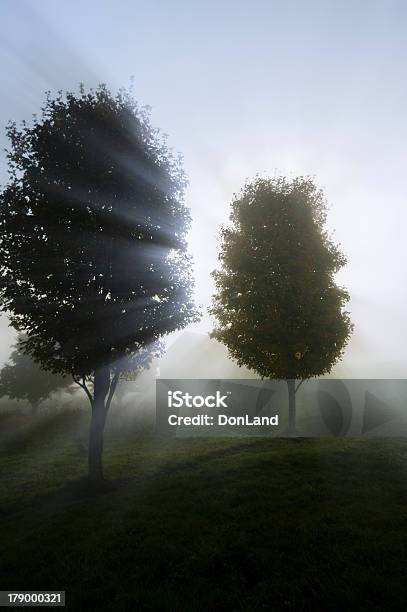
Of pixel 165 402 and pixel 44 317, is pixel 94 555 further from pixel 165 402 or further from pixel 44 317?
pixel 165 402

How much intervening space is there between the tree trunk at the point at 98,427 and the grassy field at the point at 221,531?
31.4 inches

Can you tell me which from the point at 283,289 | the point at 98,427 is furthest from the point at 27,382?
the point at 283,289

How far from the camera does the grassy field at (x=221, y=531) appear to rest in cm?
731

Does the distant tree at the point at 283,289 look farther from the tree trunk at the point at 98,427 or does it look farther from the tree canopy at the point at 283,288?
the tree trunk at the point at 98,427

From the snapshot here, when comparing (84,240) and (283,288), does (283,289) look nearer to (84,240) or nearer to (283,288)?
(283,288)

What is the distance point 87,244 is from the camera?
1532 centimetres

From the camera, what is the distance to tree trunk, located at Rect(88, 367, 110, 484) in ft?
50.7

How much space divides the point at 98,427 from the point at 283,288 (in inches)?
494

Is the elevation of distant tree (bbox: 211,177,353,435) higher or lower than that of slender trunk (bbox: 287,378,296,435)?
higher

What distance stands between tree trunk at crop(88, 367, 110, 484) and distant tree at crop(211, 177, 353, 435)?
31.2 feet

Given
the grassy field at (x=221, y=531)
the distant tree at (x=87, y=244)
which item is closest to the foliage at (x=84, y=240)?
the distant tree at (x=87, y=244)

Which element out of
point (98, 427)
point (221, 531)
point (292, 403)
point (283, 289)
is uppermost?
point (283, 289)

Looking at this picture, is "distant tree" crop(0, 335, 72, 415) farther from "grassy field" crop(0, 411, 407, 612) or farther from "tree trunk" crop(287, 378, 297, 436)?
"tree trunk" crop(287, 378, 297, 436)

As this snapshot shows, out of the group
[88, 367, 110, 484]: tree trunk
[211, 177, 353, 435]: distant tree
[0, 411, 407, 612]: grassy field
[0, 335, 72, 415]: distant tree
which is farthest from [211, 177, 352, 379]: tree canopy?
[0, 335, 72, 415]: distant tree
